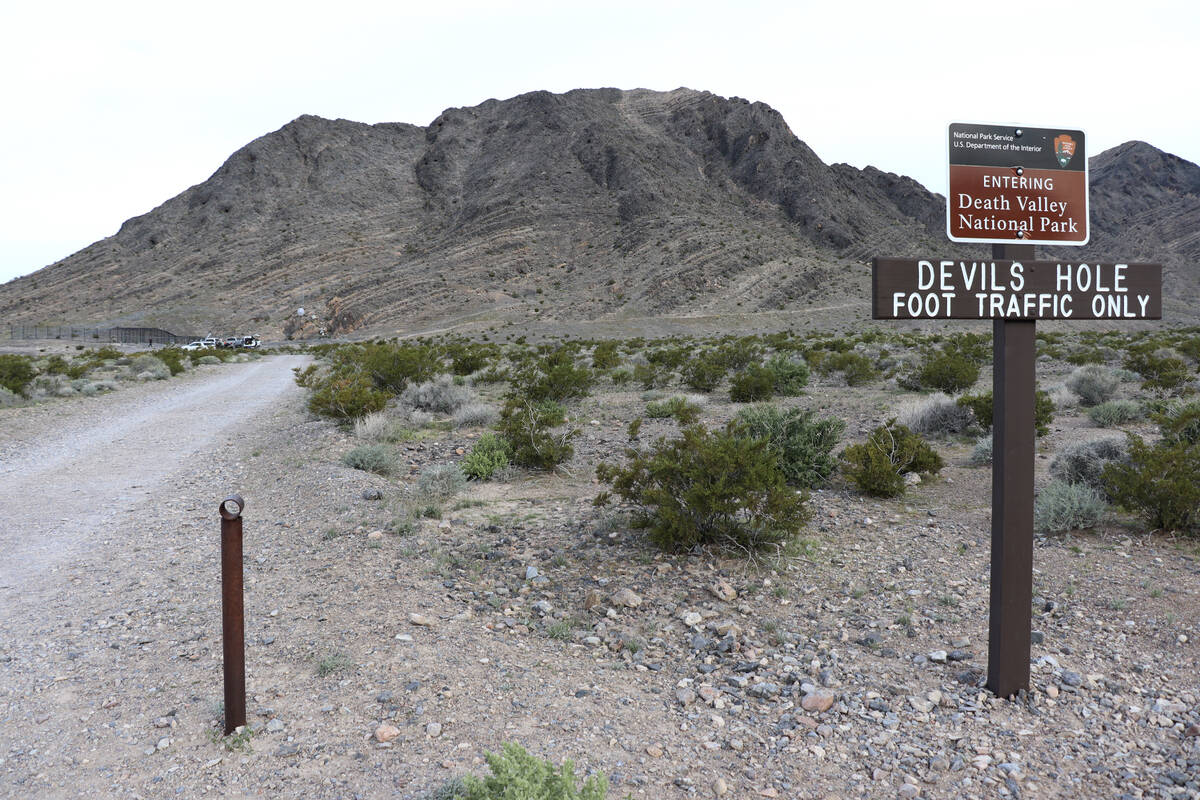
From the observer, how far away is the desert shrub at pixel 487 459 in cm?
921

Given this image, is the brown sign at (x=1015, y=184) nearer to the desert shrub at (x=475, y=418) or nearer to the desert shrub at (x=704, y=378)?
the desert shrub at (x=475, y=418)

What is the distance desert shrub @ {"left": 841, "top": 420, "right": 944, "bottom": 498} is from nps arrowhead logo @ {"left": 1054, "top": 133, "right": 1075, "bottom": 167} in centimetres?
443

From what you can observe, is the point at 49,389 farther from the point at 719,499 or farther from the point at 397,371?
the point at 719,499

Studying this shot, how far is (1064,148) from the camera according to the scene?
4062 mm

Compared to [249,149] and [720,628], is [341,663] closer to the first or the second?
[720,628]

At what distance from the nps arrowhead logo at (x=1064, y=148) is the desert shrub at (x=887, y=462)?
4427 mm

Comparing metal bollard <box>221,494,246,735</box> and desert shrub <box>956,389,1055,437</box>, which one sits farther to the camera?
desert shrub <box>956,389,1055,437</box>

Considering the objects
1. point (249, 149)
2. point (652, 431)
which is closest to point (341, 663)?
point (652, 431)

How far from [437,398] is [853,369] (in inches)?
393

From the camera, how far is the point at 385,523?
711 cm

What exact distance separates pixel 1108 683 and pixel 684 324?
56310 mm

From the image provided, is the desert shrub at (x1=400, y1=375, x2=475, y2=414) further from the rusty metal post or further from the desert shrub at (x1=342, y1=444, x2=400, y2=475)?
the rusty metal post

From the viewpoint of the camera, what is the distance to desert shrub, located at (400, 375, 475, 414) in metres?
15.0

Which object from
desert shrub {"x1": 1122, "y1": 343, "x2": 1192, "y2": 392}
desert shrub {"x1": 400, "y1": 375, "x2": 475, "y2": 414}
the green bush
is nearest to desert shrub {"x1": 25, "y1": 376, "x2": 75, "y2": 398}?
the green bush
